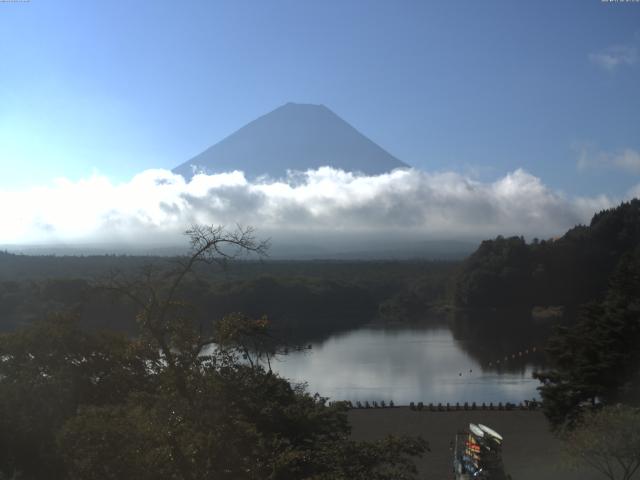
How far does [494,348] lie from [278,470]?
22.9 metres

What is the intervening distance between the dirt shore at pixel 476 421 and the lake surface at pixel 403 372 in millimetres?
2600

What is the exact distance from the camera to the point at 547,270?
3788cm

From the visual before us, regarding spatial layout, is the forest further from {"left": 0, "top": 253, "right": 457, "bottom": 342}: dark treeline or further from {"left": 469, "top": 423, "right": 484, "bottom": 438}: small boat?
{"left": 0, "top": 253, "right": 457, "bottom": 342}: dark treeline

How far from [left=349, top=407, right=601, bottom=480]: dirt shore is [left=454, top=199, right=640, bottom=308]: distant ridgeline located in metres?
26.2

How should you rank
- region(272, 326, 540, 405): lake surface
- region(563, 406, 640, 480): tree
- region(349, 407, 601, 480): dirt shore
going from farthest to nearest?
1. region(272, 326, 540, 405): lake surface
2. region(349, 407, 601, 480): dirt shore
3. region(563, 406, 640, 480): tree

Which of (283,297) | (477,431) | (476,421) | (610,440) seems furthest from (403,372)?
(283,297)

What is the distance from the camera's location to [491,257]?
38562 millimetres

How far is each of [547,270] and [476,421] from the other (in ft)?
93.3

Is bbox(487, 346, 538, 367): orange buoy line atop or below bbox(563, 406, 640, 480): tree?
below

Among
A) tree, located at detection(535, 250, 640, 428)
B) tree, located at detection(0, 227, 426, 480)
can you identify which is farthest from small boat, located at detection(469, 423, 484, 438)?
tree, located at detection(0, 227, 426, 480)

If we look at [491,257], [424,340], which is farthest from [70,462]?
[491,257]

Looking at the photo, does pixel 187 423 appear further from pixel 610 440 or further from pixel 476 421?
pixel 476 421

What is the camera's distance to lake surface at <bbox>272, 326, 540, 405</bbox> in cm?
1684

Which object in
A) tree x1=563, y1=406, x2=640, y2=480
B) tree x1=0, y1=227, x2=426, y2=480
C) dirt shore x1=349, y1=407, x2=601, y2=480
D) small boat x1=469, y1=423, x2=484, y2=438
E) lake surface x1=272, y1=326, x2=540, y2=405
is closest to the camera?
tree x1=0, y1=227, x2=426, y2=480
